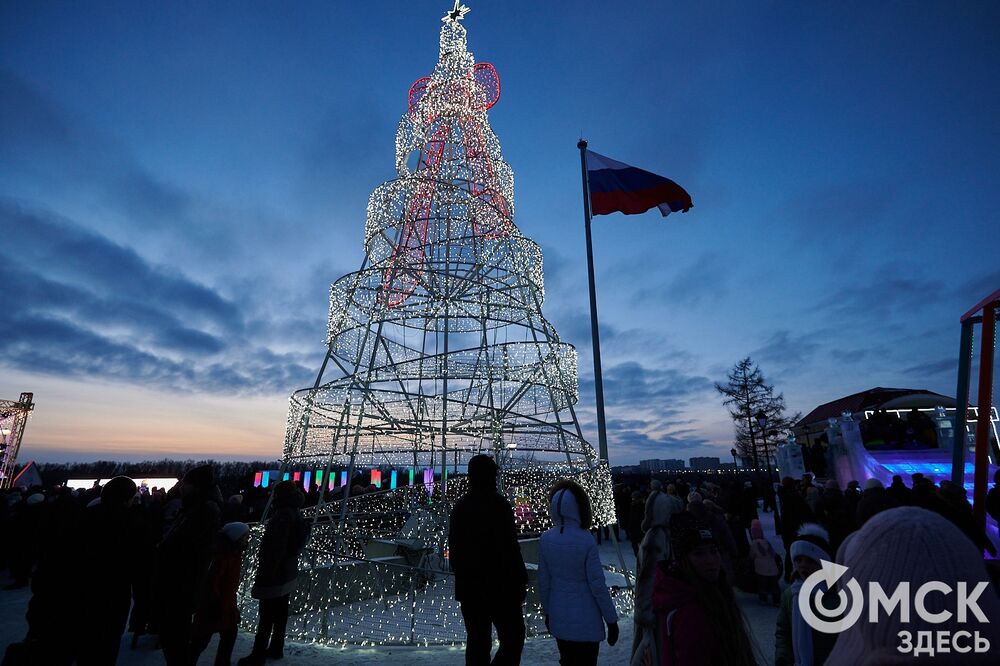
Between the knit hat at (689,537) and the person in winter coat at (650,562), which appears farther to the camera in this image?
the person in winter coat at (650,562)

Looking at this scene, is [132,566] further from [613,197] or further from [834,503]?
[613,197]

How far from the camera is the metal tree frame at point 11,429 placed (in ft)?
88.1

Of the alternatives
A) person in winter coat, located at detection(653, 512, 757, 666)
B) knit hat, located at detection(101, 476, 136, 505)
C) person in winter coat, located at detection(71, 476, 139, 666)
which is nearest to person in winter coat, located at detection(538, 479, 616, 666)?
person in winter coat, located at detection(653, 512, 757, 666)

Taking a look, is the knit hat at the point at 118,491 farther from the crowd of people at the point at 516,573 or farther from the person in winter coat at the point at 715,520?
the person in winter coat at the point at 715,520

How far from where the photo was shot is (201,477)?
A: 4594mm

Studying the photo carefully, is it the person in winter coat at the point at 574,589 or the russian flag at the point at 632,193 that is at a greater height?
the russian flag at the point at 632,193

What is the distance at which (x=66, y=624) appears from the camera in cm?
370

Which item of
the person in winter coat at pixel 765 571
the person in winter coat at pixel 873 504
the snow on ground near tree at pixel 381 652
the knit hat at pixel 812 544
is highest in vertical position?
the person in winter coat at pixel 873 504

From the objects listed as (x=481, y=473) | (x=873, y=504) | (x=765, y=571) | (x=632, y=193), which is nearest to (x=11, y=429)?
(x=632, y=193)

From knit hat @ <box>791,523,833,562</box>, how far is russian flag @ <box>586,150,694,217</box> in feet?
33.7

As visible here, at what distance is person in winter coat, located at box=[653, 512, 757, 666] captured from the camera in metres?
2.11

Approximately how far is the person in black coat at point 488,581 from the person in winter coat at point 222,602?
2583 mm

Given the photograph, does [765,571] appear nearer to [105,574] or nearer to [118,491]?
[105,574]
